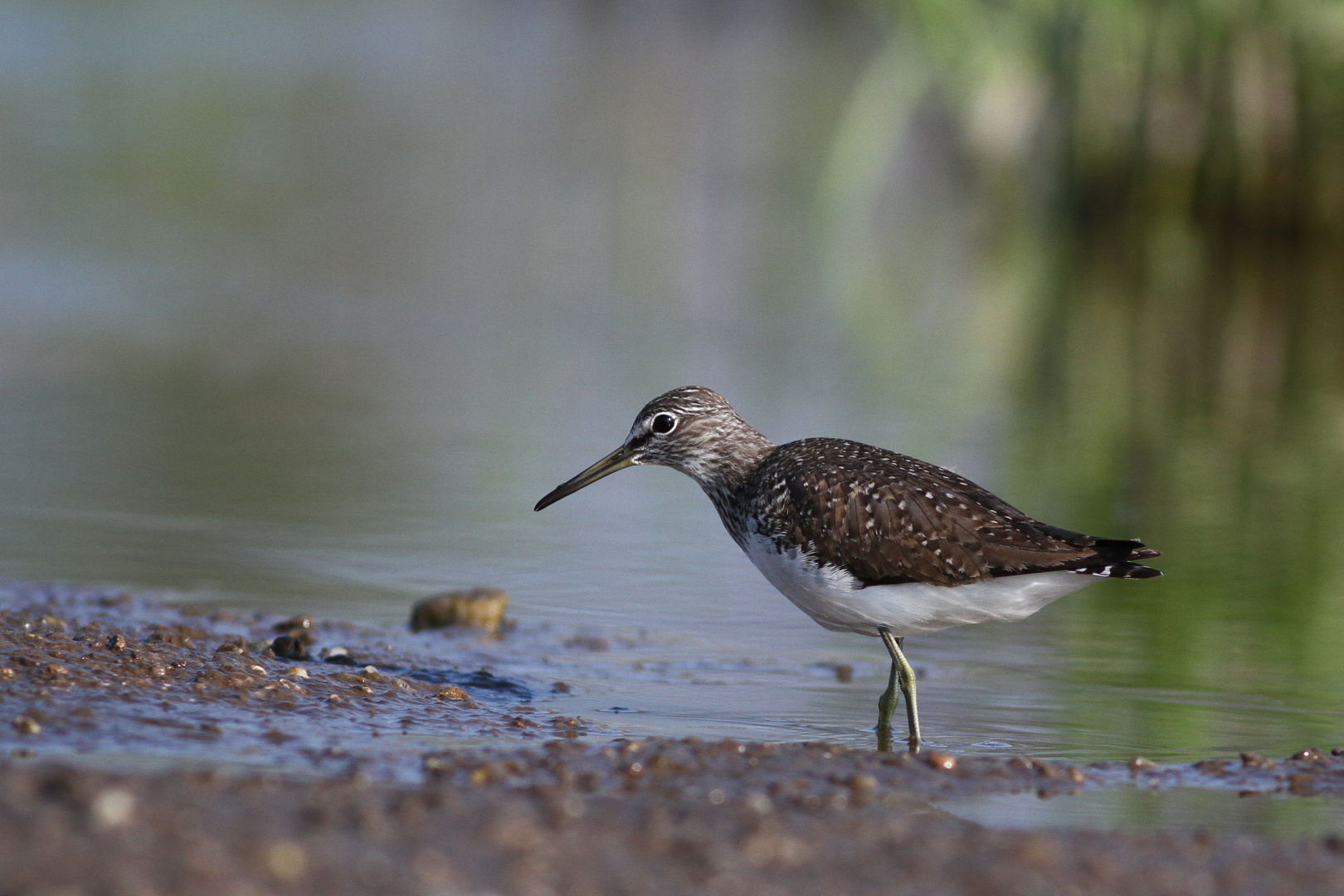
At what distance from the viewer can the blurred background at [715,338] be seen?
27.5 feet

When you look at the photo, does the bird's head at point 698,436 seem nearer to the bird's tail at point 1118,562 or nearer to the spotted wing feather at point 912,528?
the spotted wing feather at point 912,528

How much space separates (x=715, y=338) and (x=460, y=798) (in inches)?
433

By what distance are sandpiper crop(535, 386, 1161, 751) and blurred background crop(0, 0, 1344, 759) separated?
46cm

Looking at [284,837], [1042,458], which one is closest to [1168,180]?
[1042,458]

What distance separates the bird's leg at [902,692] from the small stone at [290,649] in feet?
7.48

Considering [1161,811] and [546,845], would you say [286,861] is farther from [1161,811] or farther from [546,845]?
[1161,811]

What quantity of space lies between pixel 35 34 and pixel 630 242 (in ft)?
60.8

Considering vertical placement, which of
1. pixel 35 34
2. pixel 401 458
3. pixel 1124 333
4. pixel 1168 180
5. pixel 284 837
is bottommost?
pixel 284 837

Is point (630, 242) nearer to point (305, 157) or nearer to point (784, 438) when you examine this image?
point (305, 157)

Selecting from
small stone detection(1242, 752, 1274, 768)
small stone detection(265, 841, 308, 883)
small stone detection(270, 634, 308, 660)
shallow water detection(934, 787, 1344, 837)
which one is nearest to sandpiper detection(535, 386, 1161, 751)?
small stone detection(1242, 752, 1274, 768)

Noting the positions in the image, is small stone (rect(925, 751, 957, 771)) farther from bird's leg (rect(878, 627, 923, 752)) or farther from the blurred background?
the blurred background

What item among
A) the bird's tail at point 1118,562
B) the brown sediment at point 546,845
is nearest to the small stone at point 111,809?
the brown sediment at point 546,845

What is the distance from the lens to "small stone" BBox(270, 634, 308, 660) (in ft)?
23.2

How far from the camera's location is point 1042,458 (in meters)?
11.8
